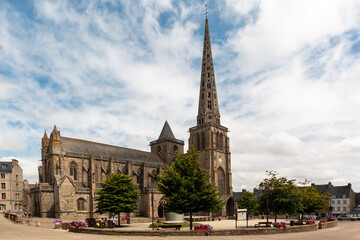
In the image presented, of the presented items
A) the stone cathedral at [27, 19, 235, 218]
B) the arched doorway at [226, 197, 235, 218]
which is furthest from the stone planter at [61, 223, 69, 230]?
the arched doorway at [226, 197, 235, 218]

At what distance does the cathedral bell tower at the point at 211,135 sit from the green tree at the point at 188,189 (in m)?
35.7

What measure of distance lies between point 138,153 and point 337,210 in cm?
5284

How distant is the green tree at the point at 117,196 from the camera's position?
31203 millimetres

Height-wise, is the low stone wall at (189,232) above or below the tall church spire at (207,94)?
below

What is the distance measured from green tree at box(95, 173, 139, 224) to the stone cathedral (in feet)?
22.5

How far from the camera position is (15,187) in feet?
233

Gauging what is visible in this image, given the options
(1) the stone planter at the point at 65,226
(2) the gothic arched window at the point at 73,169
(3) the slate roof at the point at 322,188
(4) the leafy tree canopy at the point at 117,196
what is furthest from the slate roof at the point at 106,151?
(3) the slate roof at the point at 322,188

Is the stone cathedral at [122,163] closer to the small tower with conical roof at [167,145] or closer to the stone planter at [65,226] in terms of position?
the small tower with conical roof at [167,145]

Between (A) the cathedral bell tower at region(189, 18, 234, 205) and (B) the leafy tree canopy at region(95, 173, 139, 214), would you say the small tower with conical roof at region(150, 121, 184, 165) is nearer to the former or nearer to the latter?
(A) the cathedral bell tower at region(189, 18, 234, 205)

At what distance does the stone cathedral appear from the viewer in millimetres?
44156

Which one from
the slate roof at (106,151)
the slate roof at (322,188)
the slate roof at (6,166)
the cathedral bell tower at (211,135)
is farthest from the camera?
the slate roof at (322,188)

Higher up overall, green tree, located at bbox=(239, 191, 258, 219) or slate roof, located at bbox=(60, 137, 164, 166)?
slate roof, located at bbox=(60, 137, 164, 166)

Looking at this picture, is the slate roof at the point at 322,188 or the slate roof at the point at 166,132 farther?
the slate roof at the point at 322,188

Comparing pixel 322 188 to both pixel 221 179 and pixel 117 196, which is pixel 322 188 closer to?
pixel 221 179
